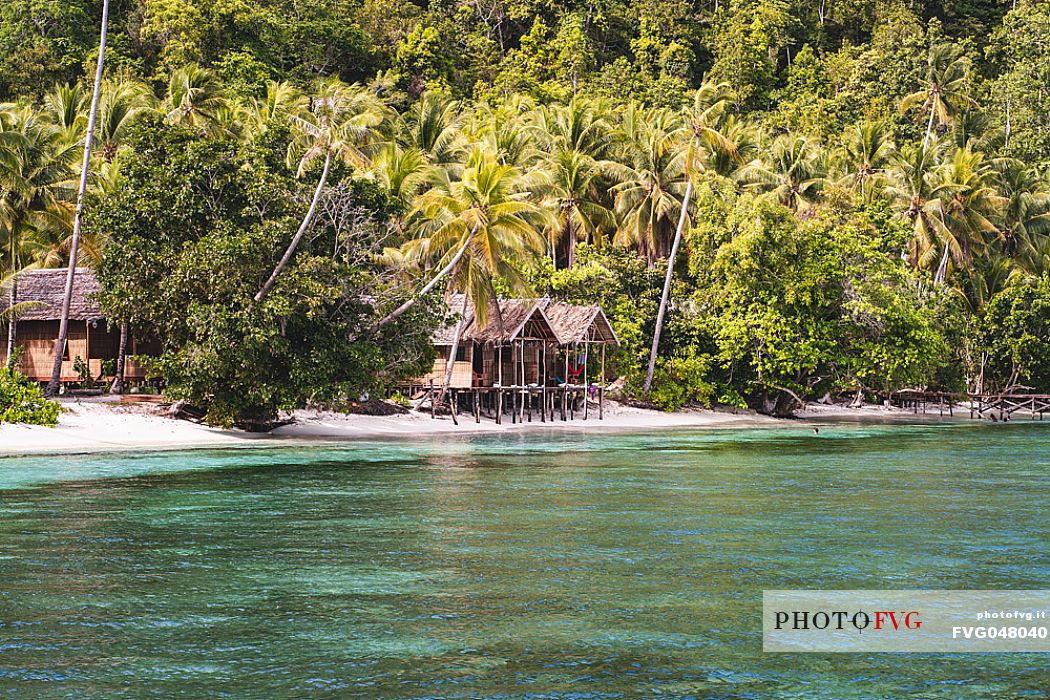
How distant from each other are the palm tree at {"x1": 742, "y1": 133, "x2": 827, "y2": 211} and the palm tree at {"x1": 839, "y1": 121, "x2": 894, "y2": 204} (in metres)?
2.03

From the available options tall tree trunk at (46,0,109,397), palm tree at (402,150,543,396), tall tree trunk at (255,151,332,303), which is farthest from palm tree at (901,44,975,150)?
tall tree trunk at (46,0,109,397)

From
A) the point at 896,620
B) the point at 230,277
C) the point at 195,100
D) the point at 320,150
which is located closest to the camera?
the point at 896,620

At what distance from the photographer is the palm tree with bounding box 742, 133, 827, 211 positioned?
49531 millimetres

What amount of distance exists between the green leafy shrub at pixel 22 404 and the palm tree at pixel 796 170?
31516mm

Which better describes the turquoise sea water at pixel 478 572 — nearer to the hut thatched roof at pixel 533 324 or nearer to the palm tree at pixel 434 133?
the hut thatched roof at pixel 533 324

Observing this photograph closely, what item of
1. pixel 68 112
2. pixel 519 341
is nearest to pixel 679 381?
pixel 519 341

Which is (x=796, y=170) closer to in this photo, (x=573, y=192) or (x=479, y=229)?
(x=573, y=192)

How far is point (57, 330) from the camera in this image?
3291cm

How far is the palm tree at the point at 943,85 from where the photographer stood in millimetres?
57438

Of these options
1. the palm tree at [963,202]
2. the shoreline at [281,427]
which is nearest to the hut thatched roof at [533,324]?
the shoreline at [281,427]

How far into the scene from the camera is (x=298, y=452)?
78.6 ft

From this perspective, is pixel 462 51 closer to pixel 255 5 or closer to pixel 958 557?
pixel 255 5

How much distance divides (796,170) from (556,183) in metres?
11.8

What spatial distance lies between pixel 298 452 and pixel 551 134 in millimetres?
26139
